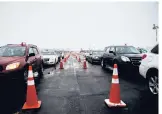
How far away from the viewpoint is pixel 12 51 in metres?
7.41

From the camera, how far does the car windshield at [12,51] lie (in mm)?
7180

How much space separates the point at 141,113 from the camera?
390cm

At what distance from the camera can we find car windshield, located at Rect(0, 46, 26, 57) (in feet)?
23.6

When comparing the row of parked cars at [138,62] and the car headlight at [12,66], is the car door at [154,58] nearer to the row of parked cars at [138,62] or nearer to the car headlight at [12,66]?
the row of parked cars at [138,62]

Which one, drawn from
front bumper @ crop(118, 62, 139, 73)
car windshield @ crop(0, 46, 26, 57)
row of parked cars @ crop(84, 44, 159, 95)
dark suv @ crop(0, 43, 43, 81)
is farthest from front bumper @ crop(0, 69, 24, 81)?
front bumper @ crop(118, 62, 139, 73)

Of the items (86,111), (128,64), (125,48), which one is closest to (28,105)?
(86,111)

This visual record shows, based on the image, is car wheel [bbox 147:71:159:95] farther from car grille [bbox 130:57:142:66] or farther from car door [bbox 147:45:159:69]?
car grille [bbox 130:57:142:66]

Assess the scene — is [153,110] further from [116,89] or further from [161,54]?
[161,54]

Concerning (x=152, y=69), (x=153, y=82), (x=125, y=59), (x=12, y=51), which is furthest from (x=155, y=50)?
(x=12, y=51)

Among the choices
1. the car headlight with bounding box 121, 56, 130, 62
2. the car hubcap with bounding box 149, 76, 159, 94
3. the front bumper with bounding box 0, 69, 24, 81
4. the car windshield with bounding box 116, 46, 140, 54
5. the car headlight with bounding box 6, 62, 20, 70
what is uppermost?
the car windshield with bounding box 116, 46, 140, 54

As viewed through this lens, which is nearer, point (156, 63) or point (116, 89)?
point (116, 89)

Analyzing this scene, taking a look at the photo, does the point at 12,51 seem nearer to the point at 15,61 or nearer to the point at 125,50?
the point at 15,61

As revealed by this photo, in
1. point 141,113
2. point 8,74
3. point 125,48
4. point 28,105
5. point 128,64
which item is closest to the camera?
point 141,113

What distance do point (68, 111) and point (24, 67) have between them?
11.1 ft
